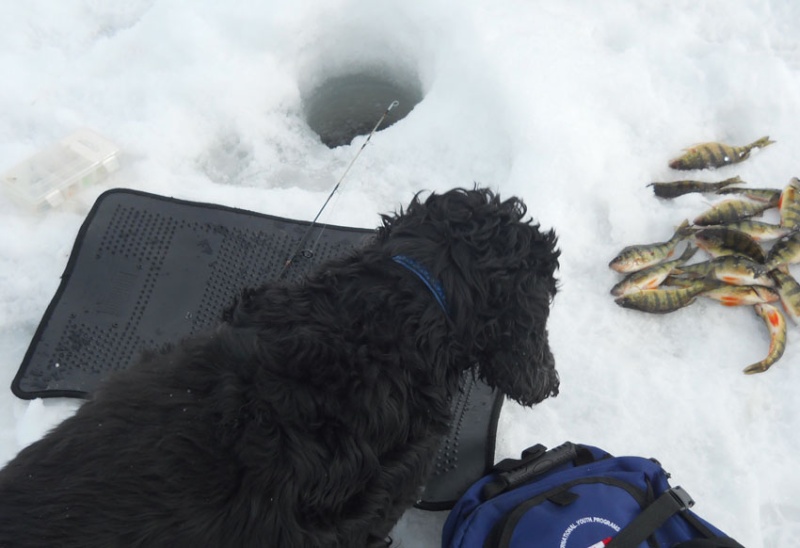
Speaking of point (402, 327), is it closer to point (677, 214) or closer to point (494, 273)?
point (494, 273)

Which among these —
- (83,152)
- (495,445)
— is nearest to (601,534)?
(495,445)

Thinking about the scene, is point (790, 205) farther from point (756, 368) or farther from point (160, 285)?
point (160, 285)

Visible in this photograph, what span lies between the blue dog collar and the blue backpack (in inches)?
34.2

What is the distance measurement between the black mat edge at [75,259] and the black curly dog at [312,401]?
1.19 metres

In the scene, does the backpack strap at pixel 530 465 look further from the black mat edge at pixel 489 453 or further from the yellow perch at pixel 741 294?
the yellow perch at pixel 741 294

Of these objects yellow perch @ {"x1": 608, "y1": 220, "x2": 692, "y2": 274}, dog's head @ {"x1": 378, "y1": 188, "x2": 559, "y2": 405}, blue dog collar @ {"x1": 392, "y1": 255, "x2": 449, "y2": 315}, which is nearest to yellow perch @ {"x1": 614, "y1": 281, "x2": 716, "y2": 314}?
yellow perch @ {"x1": 608, "y1": 220, "x2": 692, "y2": 274}

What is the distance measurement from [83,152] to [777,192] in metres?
4.12

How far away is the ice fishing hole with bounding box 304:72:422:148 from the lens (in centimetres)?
436

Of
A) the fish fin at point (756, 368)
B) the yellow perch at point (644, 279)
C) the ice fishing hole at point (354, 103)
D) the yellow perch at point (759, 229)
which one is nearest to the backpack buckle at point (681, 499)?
the fish fin at point (756, 368)

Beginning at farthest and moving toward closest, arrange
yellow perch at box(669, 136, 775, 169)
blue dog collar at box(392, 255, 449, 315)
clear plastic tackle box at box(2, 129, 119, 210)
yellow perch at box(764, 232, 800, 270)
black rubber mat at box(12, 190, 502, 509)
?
yellow perch at box(669, 136, 775, 169)
clear plastic tackle box at box(2, 129, 119, 210)
yellow perch at box(764, 232, 800, 270)
black rubber mat at box(12, 190, 502, 509)
blue dog collar at box(392, 255, 449, 315)

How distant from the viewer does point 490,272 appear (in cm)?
187

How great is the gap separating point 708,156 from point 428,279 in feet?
8.57

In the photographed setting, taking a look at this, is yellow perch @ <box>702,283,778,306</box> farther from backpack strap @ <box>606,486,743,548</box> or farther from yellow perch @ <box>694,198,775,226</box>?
backpack strap @ <box>606,486,743,548</box>

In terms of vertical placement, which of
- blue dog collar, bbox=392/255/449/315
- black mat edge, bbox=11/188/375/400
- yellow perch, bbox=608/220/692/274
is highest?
blue dog collar, bbox=392/255/449/315
